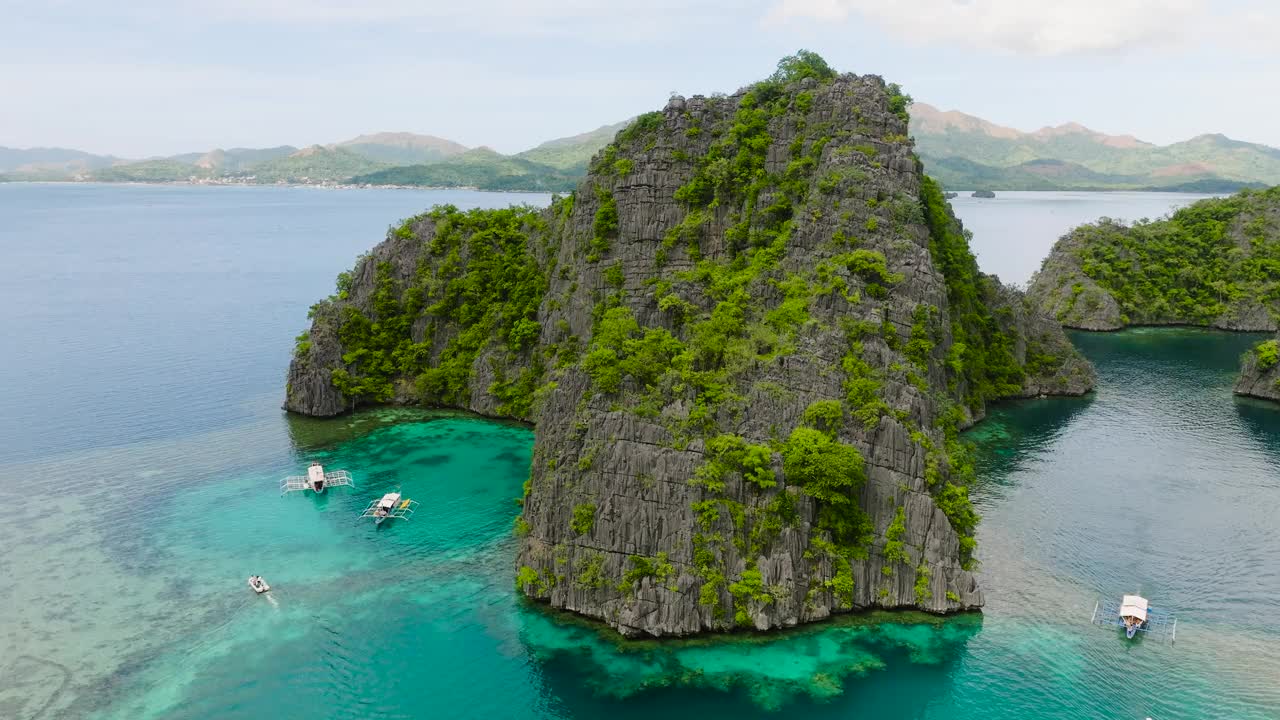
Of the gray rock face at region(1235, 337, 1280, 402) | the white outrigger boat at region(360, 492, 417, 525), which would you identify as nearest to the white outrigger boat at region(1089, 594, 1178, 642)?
the white outrigger boat at region(360, 492, 417, 525)

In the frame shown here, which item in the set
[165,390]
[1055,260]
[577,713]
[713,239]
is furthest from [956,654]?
[1055,260]

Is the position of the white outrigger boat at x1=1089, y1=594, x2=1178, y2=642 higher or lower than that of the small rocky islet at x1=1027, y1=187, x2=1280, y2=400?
lower

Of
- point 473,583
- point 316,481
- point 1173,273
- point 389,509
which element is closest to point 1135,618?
point 473,583

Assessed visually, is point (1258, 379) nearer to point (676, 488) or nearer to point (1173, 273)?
point (1173, 273)

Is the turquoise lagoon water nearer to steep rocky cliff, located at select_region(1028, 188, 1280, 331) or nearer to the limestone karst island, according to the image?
the limestone karst island

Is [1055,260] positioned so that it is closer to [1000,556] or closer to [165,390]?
[1000,556]
